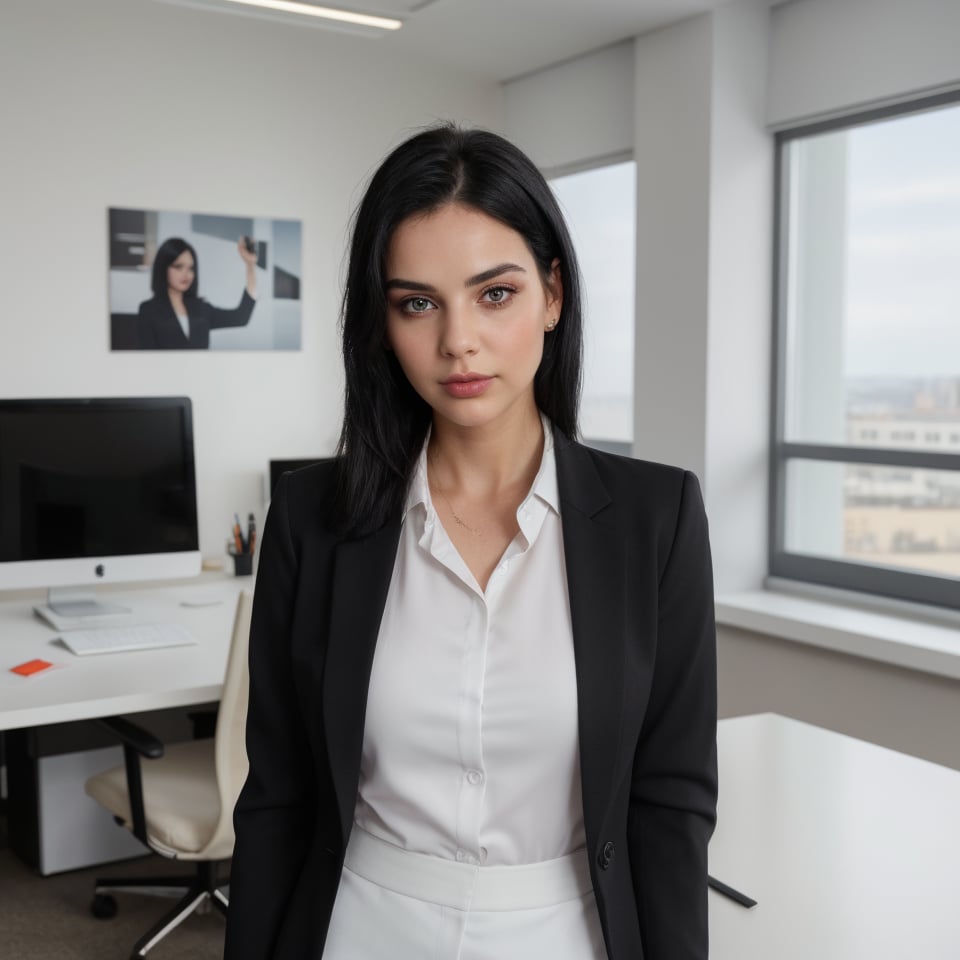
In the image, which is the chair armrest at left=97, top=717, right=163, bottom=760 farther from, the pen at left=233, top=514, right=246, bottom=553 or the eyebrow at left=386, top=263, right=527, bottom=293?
the eyebrow at left=386, top=263, right=527, bottom=293

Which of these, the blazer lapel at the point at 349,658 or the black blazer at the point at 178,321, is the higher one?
the black blazer at the point at 178,321

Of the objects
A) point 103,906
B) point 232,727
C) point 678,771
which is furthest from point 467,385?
point 103,906

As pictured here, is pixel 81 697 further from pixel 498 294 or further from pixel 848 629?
pixel 848 629

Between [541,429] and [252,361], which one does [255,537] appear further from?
[541,429]

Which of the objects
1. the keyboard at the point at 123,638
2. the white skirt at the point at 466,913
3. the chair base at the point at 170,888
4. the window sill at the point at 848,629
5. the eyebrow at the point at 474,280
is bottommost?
the chair base at the point at 170,888

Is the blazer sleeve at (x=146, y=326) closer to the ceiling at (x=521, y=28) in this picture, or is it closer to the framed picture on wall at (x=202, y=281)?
the framed picture on wall at (x=202, y=281)

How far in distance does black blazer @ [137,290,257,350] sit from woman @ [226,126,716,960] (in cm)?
331

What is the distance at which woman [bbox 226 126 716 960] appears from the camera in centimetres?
112

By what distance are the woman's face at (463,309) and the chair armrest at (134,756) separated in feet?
5.78

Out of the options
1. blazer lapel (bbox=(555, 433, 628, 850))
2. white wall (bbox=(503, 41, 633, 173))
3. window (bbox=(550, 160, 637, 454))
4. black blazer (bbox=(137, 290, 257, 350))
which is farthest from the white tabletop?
white wall (bbox=(503, 41, 633, 173))

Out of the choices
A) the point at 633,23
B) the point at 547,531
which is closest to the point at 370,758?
the point at 547,531

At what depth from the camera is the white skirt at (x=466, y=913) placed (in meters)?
1.12

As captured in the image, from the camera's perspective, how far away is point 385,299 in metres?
1.14

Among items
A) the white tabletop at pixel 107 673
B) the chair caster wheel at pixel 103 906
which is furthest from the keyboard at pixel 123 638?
the chair caster wheel at pixel 103 906
